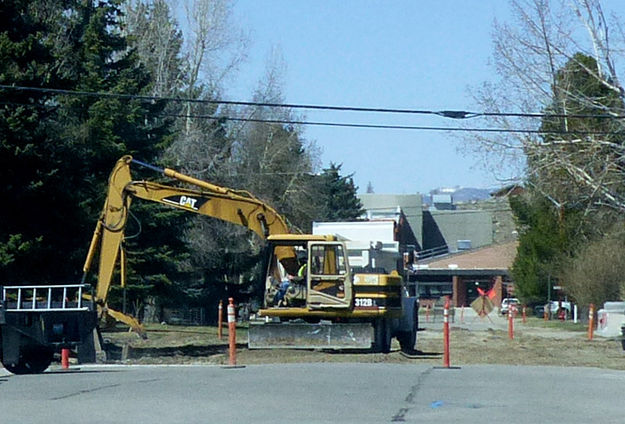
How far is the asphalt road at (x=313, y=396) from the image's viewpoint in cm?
1238

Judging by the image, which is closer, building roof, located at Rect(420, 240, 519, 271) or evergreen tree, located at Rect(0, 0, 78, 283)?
evergreen tree, located at Rect(0, 0, 78, 283)

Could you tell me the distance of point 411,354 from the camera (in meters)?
26.9

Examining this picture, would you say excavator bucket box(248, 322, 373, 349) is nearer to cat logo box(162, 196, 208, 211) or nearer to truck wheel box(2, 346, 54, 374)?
cat logo box(162, 196, 208, 211)

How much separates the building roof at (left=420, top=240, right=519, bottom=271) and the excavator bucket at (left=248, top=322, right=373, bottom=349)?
68436 mm

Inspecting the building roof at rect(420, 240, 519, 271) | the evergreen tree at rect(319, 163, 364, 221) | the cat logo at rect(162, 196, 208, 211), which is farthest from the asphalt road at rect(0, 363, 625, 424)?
the building roof at rect(420, 240, 519, 271)

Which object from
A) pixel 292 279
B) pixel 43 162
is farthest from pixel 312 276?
pixel 43 162

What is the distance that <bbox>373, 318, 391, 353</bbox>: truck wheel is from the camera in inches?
994

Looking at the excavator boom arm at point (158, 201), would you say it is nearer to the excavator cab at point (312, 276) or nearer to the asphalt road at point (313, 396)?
the excavator cab at point (312, 276)

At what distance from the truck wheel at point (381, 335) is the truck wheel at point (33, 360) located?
8224 millimetres

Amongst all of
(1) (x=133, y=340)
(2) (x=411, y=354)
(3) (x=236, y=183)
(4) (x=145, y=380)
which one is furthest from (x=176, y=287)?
(4) (x=145, y=380)

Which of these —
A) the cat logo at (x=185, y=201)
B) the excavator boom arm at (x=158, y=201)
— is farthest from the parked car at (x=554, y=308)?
the cat logo at (x=185, y=201)

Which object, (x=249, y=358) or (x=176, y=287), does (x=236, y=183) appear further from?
(x=249, y=358)

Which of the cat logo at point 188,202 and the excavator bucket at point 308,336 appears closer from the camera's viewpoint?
the excavator bucket at point 308,336

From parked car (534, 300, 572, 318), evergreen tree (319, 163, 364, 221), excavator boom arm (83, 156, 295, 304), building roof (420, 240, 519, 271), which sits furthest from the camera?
building roof (420, 240, 519, 271)
